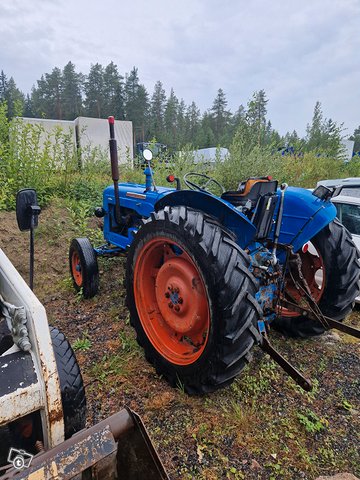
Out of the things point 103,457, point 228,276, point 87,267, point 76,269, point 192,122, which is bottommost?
point 76,269

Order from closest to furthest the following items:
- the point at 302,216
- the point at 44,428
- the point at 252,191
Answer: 1. the point at 44,428
2. the point at 252,191
3. the point at 302,216

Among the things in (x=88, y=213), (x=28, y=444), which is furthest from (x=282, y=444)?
(x=88, y=213)

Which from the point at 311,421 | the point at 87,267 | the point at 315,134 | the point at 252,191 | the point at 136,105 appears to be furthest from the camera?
the point at 136,105

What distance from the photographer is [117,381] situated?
7.07 ft

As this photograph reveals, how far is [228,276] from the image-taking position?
5.34ft

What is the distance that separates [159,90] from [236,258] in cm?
4632

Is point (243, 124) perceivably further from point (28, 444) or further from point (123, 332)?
point (28, 444)

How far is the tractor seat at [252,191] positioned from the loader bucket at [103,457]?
1.62m

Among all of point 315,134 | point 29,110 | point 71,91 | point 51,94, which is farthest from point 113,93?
point 315,134

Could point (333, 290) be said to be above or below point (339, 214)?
below

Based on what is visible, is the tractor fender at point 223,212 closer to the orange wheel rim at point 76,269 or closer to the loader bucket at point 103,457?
the loader bucket at point 103,457

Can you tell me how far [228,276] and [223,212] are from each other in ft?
1.70

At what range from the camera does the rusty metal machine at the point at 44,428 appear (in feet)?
2.82

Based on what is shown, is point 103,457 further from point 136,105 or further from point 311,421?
point 136,105
